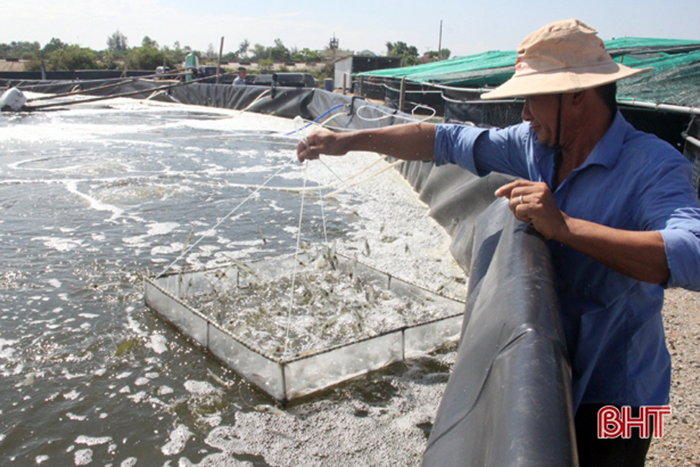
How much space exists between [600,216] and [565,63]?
461 millimetres

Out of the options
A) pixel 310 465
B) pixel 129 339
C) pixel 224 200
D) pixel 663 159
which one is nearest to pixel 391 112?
pixel 224 200

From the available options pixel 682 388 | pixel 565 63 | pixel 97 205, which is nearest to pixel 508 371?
pixel 565 63

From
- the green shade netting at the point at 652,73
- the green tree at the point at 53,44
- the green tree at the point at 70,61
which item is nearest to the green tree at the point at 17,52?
the green tree at the point at 53,44

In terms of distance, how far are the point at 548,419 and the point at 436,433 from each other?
1.42 ft

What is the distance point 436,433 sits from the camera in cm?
142

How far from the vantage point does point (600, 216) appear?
1501mm

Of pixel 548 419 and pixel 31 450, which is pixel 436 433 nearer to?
pixel 548 419

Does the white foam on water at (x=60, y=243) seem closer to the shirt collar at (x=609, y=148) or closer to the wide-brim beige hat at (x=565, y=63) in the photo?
the wide-brim beige hat at (x=565, y=63)

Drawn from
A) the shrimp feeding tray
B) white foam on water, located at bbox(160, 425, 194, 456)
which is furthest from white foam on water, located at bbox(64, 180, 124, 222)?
white foam on water, located at bbox(160, 425, 194, 456)

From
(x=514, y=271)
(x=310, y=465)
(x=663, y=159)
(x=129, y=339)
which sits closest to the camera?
(x=663, y=159)

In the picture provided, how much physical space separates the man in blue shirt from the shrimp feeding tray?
66.4 inches

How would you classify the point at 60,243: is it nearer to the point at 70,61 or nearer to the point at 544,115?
the point at 544,115

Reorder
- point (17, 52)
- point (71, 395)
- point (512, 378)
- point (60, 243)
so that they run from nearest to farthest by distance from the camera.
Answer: point (512, 378) < point (71, 395) < point (60, 243) < point (17, 52)

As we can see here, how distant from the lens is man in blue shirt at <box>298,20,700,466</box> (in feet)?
4.39
